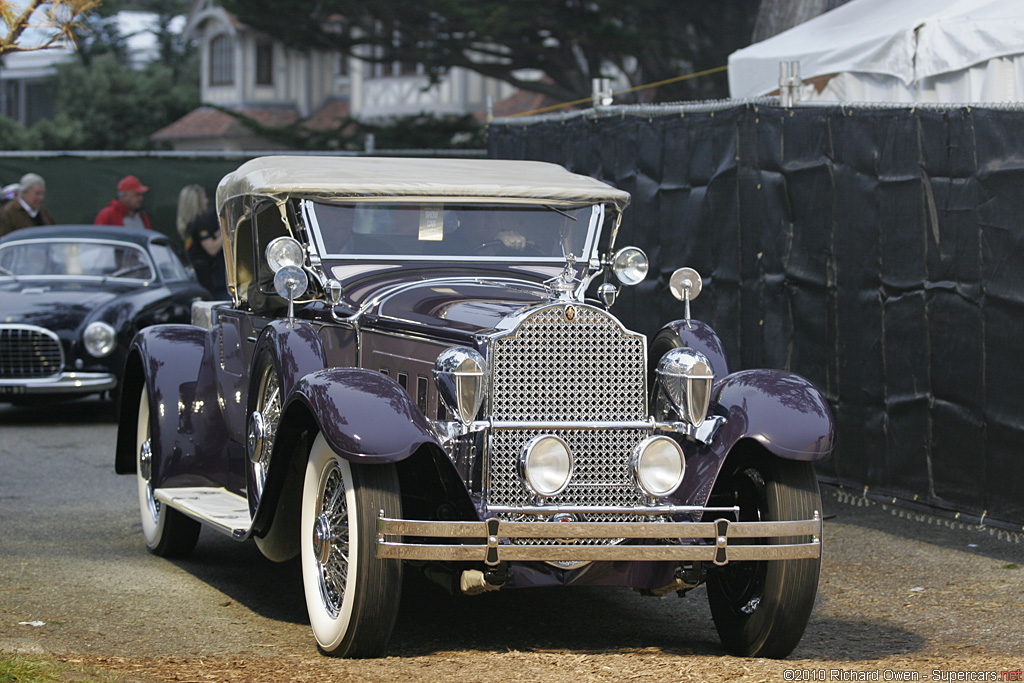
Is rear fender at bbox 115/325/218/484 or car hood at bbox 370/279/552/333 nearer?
car hood at bbox 370/279/552/333

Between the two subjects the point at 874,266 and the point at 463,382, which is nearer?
the point at 463,382

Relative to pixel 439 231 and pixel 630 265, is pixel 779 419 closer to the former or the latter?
pixel 630 265

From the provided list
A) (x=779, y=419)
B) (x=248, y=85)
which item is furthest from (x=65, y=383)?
(x=248, y=85)

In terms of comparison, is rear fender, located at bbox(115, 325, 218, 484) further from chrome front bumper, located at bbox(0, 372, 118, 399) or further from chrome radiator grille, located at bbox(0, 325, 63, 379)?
chrome radiator grille, located at bbox(0, 325, 63, 379)

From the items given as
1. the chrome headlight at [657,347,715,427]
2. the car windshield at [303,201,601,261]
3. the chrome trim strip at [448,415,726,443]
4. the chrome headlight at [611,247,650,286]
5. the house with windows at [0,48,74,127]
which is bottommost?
the chrome trim strip at [448,415,726,443]

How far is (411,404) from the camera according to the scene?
4461mm

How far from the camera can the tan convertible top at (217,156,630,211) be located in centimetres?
576

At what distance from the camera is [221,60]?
46.8 meters

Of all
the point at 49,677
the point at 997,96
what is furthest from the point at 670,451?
→ the point at 997,96

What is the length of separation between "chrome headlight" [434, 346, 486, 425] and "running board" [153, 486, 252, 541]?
1232 millimetres

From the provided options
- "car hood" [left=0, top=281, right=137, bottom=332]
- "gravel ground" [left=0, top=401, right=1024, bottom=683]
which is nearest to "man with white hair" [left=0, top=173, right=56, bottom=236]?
"car hood" [left=0, top=281, right=137, bottom=332]

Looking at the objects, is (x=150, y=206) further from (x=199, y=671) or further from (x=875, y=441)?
(x=199, y=671)

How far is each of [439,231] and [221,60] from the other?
43.3m

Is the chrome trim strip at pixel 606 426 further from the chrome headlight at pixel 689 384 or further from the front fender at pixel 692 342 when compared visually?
the front fender at pixel 692 342
